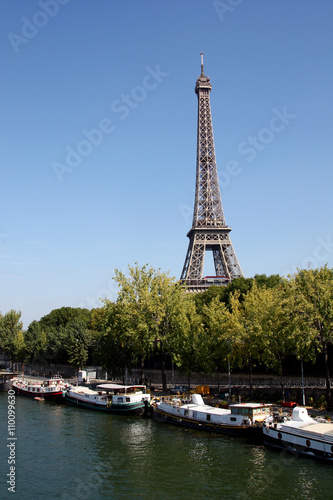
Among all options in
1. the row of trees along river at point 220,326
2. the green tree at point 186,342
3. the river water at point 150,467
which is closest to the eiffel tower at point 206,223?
the row of trees along river at point 220,326

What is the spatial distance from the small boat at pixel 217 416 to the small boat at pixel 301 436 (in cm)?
195

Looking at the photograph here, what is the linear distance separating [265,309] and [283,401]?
31.8ft

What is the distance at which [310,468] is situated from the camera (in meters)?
28.6

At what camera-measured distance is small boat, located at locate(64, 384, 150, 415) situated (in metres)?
49.2

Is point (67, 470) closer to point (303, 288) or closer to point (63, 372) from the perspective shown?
point (303, 288)

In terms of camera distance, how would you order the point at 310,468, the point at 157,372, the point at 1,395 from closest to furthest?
the point at 310,468
the point at 1,395
the point at 157,372

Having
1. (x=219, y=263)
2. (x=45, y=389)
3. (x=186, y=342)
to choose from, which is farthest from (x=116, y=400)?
(x=219, y=263)

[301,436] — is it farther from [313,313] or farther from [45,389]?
[45,389]

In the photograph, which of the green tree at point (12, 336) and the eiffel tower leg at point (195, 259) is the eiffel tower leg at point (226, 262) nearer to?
the eiffel tower leg at point (195, 259)

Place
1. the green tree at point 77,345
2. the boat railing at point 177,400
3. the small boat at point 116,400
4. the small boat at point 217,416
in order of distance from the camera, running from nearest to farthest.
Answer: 1. the small boat at point 217,416
2. the boat railing at point 177,400
3. the small boat at point 116,400
4. the green tree at point 77,345

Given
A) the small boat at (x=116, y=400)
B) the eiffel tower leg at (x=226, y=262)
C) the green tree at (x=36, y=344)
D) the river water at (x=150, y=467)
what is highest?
the eiffel tower leg at (x=226, y=262)

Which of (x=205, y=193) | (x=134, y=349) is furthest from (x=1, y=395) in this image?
(x=205, y=193)

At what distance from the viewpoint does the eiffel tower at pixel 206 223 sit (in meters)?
106

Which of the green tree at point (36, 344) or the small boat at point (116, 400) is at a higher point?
the green tree at point (36, 344)
